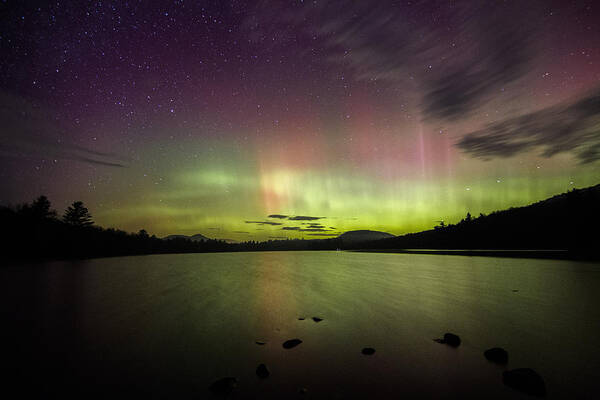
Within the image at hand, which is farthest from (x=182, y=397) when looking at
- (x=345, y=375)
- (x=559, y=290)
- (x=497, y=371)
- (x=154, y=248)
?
(x=154, y=248)

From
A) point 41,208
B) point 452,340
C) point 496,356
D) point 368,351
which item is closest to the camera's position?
point 496,356

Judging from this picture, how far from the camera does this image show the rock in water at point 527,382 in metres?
6.20

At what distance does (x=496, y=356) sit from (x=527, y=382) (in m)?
2.19

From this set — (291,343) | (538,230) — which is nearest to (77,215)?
(291,343)

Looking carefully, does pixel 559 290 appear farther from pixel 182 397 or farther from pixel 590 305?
pixel 182 397

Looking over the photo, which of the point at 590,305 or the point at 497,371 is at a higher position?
the point at 497,371

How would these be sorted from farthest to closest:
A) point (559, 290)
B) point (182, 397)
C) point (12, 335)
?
point (559, 290)
point (12, 335)
point (182, 397)

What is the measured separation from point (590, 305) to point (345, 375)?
20750 millimetres

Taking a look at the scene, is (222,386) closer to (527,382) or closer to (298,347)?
(298,347)

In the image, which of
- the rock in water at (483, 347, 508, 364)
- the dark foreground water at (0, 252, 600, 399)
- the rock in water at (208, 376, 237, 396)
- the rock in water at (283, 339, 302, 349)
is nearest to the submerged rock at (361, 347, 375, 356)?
the dark foreground water at (0, 252, 600, 399)

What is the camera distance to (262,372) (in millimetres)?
7207

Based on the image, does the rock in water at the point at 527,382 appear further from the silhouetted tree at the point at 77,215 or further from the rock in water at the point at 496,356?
the silhouetted tree at the point at 77,215

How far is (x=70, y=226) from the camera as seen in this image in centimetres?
9238

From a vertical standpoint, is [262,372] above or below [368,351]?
above
